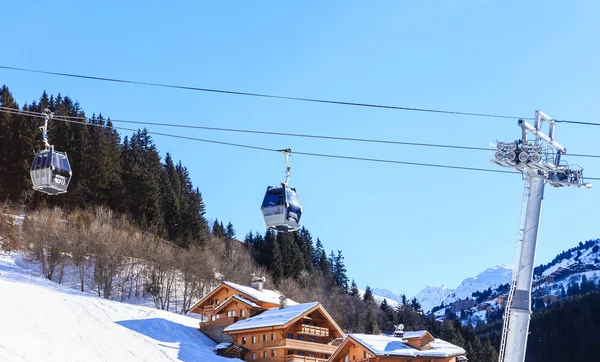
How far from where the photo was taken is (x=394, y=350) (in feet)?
193

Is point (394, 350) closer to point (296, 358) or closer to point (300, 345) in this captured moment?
point (296, 358)

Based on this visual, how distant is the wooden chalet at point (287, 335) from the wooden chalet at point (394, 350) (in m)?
4.35

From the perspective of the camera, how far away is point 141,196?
9812 cm

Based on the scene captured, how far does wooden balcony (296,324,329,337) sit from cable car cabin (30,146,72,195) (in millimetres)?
42498

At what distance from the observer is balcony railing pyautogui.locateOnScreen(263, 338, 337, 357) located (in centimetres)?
6394

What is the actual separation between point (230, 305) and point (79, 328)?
60.2 ft

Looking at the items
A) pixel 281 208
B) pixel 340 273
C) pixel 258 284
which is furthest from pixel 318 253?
pixel 281 208

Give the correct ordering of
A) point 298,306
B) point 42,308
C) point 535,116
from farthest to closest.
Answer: point 298,306
point 42,308
point 535,116

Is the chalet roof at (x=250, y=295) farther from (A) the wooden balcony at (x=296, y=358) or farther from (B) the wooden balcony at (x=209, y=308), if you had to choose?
(A) the wooden balcony at (x=296, y=358)

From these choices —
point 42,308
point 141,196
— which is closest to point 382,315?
point 141,196

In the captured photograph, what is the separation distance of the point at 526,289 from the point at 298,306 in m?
46.7

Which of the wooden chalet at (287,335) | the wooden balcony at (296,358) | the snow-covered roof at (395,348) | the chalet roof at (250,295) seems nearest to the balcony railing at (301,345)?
the wooden chalet at (287,335)

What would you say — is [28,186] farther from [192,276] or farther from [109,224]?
[192,276]

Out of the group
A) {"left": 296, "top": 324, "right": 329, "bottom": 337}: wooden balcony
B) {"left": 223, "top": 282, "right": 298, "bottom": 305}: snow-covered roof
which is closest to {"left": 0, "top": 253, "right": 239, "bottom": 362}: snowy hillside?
{"left": 223, "top": 282, "right": 298, "bottom": 305}: snow-covered roof
